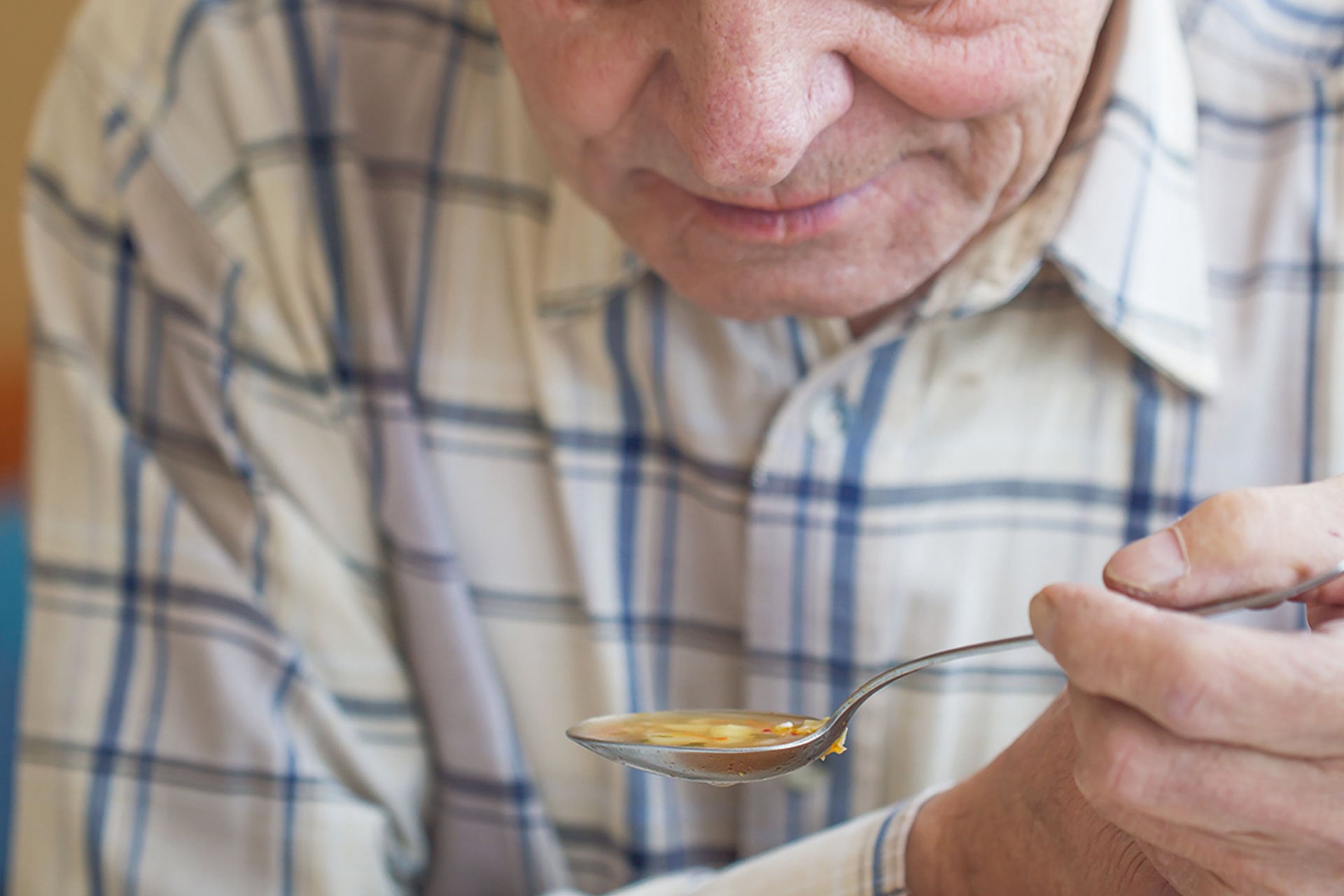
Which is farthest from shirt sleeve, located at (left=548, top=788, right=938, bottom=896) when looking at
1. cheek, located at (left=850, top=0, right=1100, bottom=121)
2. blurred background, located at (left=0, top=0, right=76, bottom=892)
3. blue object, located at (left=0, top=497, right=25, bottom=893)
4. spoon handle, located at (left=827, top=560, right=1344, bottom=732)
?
blurred background, located at (left=0, top=0, right=76, bottom=892)

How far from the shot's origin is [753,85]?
70 cm

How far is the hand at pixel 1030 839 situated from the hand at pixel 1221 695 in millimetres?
92

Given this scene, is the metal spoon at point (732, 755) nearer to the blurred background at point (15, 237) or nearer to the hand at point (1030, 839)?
the hand at point (1030, 839)

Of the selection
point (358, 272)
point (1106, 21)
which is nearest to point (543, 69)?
point (358, 272)

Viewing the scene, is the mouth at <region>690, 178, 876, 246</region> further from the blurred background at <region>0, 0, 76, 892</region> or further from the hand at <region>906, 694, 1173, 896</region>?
the blurred background at <region>0, 0, 76, 892</region>

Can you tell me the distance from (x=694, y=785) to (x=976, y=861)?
0.43 metres

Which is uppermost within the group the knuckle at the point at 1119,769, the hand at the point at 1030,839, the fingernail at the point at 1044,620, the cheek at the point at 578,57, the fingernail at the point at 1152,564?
the cheek at the point at 578,57

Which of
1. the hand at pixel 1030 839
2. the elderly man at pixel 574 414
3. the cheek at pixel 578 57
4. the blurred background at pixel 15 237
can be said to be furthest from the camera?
the blurred background at pixel 15 237

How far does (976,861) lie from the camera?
739 mm

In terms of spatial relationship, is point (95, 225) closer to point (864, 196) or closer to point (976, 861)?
point (864, 196)

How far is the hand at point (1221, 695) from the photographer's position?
498mm

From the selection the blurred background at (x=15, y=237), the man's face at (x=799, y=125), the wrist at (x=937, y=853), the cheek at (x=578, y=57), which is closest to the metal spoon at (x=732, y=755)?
the wrist at (x=937, y=853)

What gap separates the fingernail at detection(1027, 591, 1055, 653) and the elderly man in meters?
0.28

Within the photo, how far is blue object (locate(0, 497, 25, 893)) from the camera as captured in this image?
5.65ft
